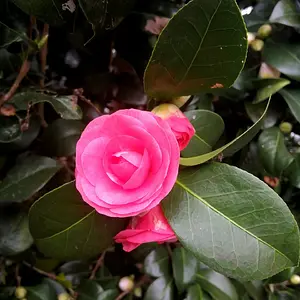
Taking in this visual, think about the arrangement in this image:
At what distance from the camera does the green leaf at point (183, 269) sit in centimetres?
77

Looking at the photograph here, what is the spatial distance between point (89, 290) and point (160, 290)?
12cm

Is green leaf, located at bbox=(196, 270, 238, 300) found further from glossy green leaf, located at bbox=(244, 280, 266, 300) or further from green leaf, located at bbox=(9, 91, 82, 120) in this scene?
green leaf, located at bbox=(9, 91, 82, 120)

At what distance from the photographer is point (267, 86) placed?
0.73 m

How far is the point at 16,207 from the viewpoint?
0.76 meters

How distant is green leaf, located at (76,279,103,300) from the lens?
0.79 meters

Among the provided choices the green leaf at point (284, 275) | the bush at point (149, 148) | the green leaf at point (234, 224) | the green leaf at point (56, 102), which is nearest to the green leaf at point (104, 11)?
the bush at point (149, 148)

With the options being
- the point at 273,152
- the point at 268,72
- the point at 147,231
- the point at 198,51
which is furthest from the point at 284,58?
the point at 147,231

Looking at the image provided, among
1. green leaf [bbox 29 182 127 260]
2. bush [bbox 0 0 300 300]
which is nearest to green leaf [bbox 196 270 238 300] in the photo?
bush [bbox 0 0 300 300]

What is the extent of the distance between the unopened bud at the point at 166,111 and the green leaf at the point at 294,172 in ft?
0.95

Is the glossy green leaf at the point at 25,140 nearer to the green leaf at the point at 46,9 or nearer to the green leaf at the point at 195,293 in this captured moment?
the green leaf at the point at 46,9

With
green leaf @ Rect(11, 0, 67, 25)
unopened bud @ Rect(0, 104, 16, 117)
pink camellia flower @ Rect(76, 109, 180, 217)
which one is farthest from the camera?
unopened bud @ Rect(0, 104, 16, 117)

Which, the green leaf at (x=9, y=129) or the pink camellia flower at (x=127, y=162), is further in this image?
the green leaf at (x=9, y=129)

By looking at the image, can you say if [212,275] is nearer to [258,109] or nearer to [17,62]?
[258,109]

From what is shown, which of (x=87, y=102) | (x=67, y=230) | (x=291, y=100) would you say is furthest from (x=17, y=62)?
(x=291, y=100)
